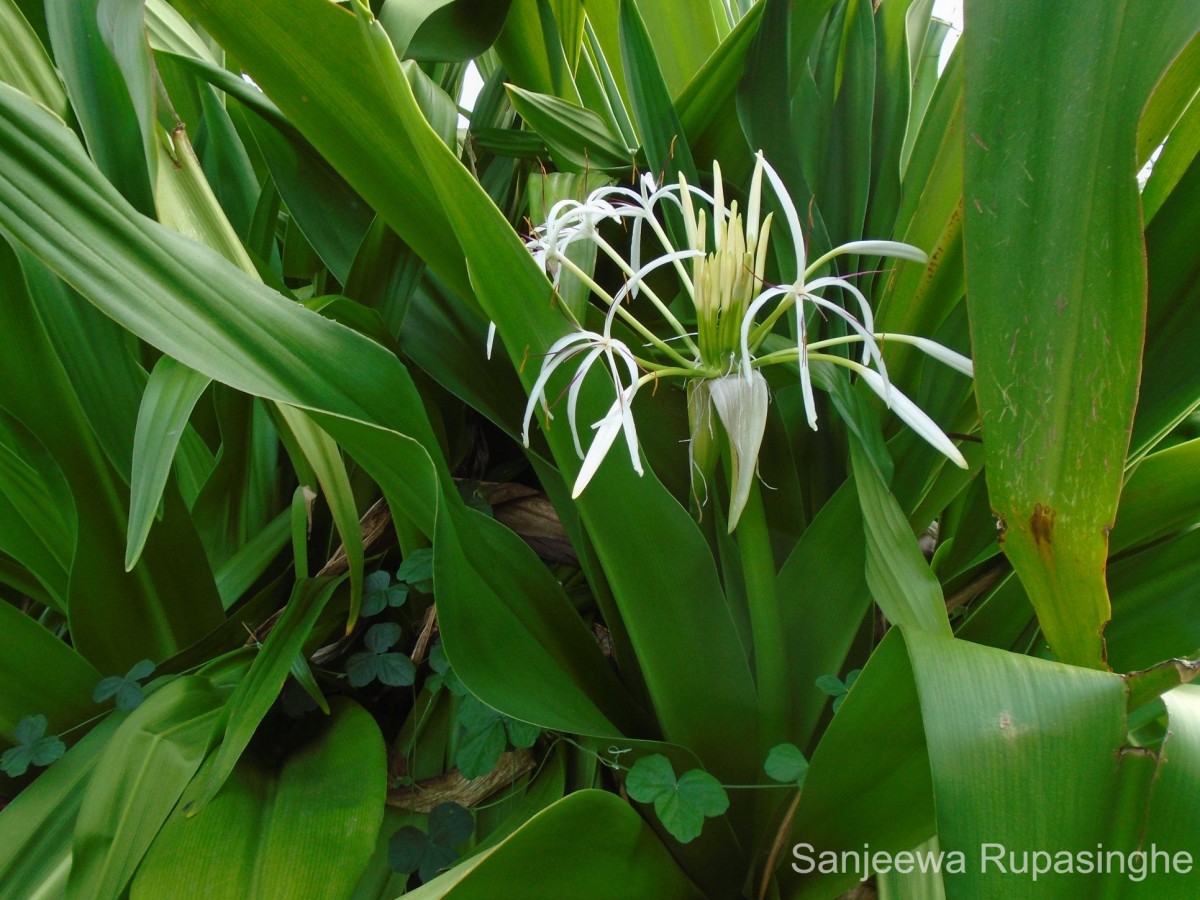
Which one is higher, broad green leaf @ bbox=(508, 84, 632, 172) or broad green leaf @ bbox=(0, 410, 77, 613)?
broad green leaf @ bbox=(508, 84, 632, 172)

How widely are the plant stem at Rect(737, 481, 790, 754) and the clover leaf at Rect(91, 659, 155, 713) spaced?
0.36 meters

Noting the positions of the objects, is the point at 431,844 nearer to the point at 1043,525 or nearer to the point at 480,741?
the point at 480,741

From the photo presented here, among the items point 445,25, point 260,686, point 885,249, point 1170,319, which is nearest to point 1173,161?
point 1170,319

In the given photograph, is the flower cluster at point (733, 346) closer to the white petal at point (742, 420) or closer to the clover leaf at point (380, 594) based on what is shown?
the white petal at point (742, 420)

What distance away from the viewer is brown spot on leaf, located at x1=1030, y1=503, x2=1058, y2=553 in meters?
0.29

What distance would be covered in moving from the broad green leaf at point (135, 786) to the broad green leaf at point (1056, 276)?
1.25 feet

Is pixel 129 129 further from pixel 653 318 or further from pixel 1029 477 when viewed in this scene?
pixel 1029 477

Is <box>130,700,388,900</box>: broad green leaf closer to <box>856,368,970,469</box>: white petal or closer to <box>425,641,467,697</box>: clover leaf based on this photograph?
<box>425,641,467,697</box>: clover leaf

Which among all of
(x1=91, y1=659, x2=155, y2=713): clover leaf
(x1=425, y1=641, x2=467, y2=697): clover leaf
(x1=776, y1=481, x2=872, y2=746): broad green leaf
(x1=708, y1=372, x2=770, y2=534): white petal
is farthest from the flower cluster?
(x1=91, y1=659, x2=155, y2=713): clover leaf

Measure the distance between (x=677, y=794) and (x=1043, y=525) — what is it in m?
0.21

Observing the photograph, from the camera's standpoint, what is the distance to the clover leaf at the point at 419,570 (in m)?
0.50

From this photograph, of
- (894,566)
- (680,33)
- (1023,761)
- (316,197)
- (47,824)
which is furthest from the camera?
(680,33)

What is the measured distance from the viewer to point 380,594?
541 mm

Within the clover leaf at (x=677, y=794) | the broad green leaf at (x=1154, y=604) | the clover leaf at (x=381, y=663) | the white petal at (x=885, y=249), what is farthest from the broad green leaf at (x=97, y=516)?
the broad green leaf at (x=1154, y=604)
